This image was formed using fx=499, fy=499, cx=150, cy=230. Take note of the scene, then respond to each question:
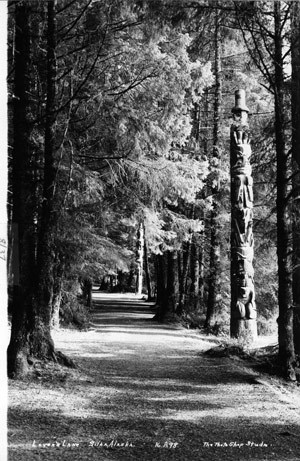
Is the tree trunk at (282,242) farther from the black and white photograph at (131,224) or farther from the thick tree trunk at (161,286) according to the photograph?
the thick tree trunk at (161,286)

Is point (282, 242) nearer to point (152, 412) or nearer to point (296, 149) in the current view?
point (296, 149)

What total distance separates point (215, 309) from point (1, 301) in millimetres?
9634

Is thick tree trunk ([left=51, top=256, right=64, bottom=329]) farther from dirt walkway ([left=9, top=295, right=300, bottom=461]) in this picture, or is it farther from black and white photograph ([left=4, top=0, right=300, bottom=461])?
dirt walkway ([left=9, top=295, right=300, bottom=461])

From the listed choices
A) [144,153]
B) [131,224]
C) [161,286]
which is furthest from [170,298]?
[144,153]

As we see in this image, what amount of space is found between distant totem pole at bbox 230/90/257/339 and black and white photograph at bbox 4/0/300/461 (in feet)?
0.08

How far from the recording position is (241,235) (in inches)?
341

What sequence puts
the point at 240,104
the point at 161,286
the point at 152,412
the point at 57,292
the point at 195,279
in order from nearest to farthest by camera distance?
1. the point at 152,412
2. the point at 240,104
3. the point at 57,292
4. the point at 195,279
5. the point at 161,286

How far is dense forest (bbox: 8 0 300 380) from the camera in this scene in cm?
570

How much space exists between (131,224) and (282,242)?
18.1 ft

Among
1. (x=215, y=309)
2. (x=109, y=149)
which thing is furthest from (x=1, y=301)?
(x=215, y=309)

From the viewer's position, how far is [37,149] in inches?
276

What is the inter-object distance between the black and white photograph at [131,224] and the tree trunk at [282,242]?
17mm

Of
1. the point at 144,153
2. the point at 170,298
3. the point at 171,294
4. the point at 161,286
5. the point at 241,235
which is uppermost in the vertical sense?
the point at 144,153

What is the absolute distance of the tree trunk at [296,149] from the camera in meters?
5.51
